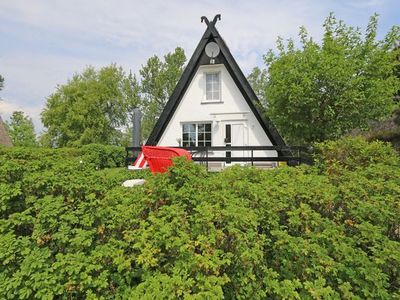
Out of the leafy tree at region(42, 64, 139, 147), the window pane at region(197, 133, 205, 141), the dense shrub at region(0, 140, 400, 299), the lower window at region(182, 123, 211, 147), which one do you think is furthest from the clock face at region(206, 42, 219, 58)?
the leafy tree at region(42, 64, 139, 147)

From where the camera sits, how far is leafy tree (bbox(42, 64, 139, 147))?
37.3 m

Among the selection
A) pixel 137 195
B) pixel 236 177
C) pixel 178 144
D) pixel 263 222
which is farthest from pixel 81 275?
pixel 178 144

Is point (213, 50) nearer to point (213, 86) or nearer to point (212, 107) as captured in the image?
point (213, 86)

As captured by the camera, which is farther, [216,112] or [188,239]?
[216,112]

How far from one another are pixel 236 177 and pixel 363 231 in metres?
1.54

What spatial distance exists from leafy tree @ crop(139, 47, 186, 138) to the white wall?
16669 millimetres

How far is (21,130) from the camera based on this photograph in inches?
1489

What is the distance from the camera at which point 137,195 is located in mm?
2967

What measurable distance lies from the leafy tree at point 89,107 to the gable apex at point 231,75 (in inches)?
875

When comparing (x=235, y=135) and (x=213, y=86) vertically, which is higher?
(x=213, y=86)

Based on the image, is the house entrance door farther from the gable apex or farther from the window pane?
the window pane

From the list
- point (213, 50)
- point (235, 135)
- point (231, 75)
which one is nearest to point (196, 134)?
point (235, 135)

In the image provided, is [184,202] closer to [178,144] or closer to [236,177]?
[236,177]

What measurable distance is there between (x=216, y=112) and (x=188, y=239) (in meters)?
12.4
